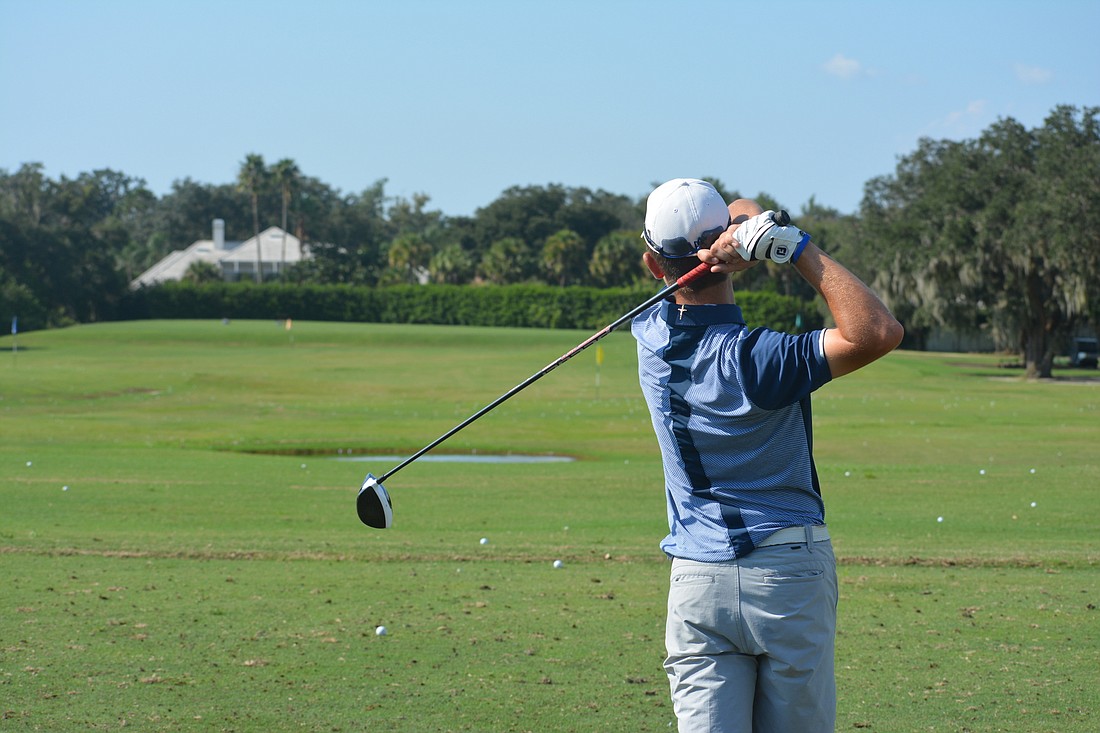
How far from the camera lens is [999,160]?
45875 mm

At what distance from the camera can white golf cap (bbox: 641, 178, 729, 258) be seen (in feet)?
11.2

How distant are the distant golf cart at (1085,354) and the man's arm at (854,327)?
58082mm

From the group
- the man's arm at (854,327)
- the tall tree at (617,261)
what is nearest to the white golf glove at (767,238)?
the man's arm at (854,327)

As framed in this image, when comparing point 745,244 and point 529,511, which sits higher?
point 745,244

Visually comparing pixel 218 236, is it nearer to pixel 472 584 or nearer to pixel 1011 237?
pixel 1011 237

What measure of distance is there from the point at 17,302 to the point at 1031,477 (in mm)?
72386

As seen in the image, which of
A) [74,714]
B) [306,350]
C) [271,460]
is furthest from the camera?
[306,350]

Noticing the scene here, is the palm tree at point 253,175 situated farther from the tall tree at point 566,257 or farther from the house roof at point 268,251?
the tall tree at point 566,257

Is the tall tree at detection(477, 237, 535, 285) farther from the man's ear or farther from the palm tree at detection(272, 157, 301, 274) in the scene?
the man's ear

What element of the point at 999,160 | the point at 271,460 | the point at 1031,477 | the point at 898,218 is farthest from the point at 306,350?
the point at 1031,477

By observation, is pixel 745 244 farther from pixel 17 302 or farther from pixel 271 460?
pixel 17 302

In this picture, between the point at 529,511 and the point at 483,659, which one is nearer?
the point at 483,659

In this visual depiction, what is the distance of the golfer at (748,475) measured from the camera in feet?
10.4

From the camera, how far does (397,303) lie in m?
86.5
